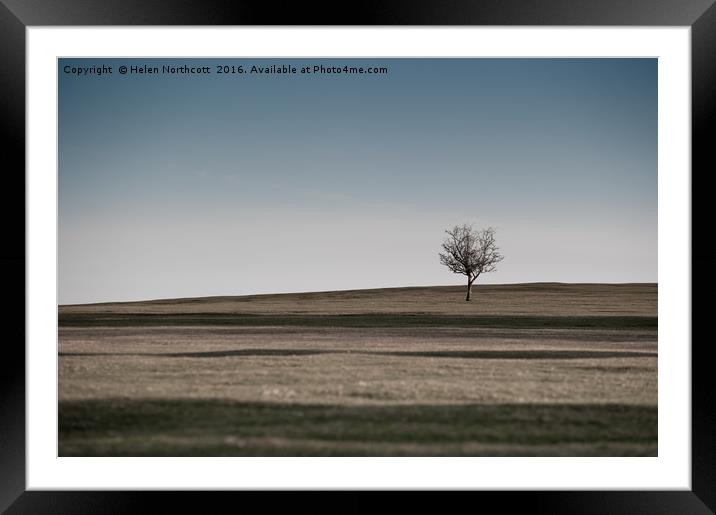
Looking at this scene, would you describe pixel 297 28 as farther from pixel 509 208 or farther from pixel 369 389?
pixel 509 208

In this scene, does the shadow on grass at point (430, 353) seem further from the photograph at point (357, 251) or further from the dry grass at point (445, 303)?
the dry grass at point (445, 303)

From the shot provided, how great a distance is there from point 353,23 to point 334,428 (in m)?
5.70

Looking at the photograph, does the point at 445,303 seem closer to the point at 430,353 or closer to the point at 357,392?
the point at 430,353

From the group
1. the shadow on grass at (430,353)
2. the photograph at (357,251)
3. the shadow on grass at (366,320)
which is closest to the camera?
Answer: the photograph at (357,251)

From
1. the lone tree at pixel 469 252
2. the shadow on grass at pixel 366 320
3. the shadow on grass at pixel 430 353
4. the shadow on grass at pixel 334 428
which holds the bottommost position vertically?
the shadow on grass at pixel 366 320

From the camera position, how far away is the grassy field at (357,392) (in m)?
8.98

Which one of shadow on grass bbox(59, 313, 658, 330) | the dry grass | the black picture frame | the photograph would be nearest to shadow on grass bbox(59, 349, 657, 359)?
the photograph

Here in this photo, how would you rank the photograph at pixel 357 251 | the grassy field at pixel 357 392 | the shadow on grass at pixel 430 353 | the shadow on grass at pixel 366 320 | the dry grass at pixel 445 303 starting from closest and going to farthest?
1. the grassy field at pixel 357 392
2. the photograph at pixel 357 251
3. the shadow on grass at pixel 430 353
4. the shadow on grass at pixel 366 320
5. the dry grass at pixel 445 303

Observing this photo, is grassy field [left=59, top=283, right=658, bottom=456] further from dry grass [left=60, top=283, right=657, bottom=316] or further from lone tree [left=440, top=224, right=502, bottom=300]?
lone tree [left=440, top=224, right=502, bottom=300]

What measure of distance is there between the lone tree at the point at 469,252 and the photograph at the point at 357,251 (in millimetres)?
174

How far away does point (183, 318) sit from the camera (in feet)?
115

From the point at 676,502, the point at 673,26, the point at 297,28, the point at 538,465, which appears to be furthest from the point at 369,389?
the point at 673,26

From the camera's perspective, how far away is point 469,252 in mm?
50688

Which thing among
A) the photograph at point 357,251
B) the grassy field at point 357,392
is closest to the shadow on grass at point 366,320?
the photograph at point 357,251
